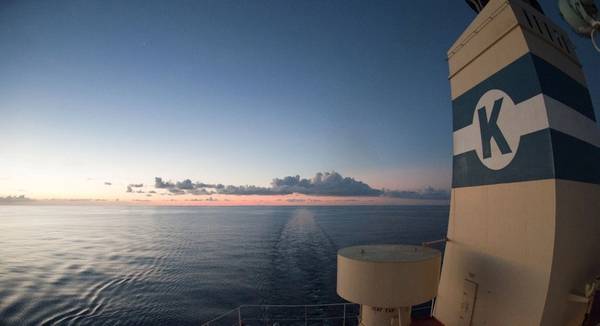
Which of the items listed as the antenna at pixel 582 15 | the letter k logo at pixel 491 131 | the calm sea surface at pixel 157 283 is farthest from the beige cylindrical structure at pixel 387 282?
the calm sea surface at pixel 157 283

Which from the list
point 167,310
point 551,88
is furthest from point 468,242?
point 167,310

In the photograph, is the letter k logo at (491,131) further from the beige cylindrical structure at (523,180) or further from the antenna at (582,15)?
the antenna at (582,15)

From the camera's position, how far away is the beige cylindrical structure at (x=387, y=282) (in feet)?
22.2

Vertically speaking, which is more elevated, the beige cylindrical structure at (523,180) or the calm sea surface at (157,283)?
the beige cylindrical structure at (523,180)

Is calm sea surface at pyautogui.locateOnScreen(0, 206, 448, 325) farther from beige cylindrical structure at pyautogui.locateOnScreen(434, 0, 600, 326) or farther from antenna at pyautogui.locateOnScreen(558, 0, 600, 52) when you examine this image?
antenna at pyautogui.locateOnScreen(558, 0, 600, 52)

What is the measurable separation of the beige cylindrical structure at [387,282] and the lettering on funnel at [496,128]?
293cm

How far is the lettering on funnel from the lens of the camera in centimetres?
698

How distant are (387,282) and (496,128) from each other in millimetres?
4673

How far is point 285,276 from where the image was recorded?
41656mm

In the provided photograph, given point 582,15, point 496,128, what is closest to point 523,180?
point 496,128

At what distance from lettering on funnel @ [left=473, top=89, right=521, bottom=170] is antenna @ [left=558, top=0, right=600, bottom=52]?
1.90 m

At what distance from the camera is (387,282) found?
676cm

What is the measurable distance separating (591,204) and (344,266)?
5.77m

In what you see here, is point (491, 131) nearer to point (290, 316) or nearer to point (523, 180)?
point (523, 180)
